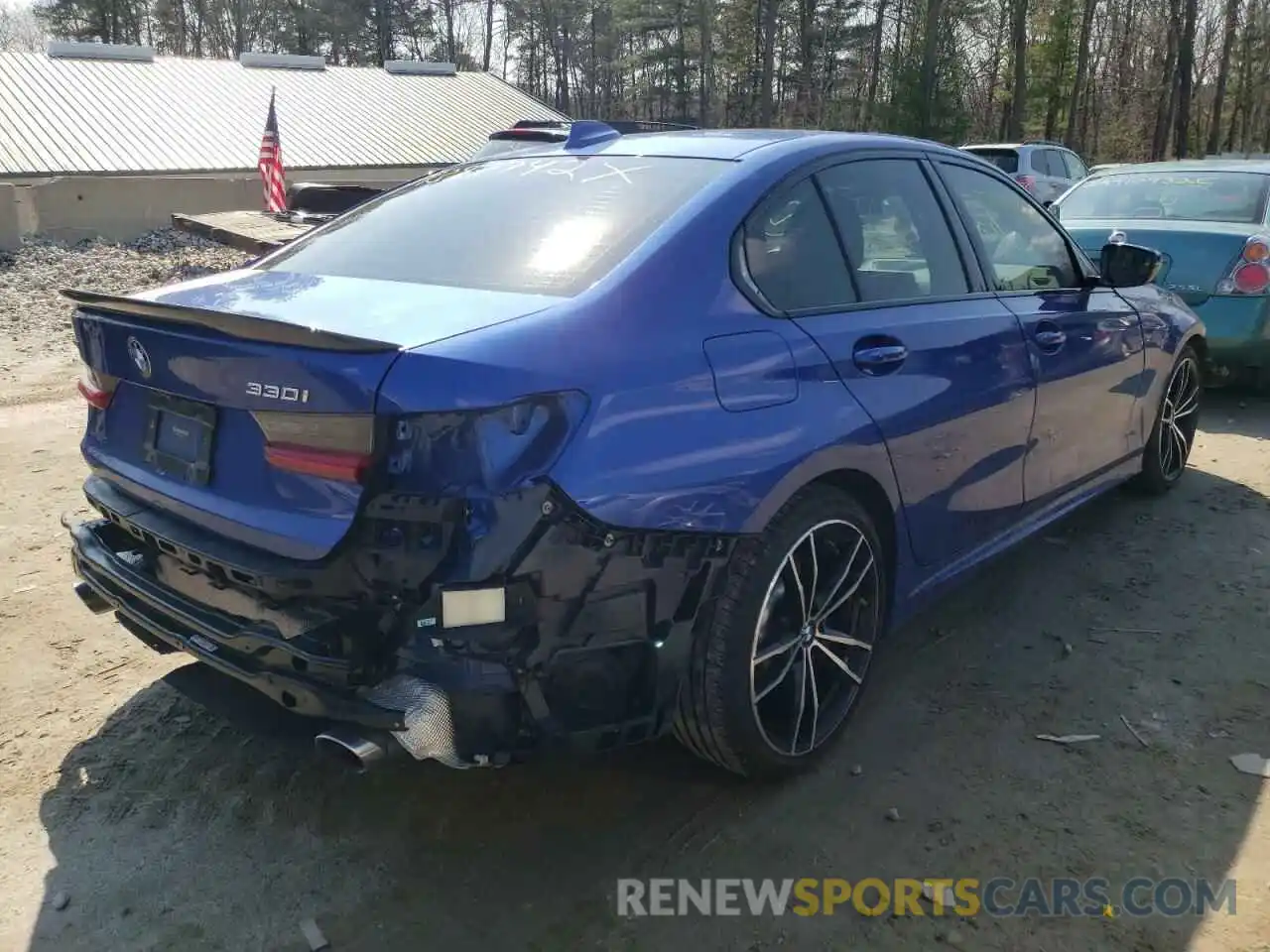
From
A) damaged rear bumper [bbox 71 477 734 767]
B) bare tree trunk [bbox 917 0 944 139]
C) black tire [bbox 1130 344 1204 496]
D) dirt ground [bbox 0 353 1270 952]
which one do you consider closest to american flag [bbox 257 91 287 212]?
dirt ground [bbox 0 353 1270 952]

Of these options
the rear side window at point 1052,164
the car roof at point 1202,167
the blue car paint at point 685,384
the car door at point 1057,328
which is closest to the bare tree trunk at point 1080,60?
the rear side window at point 1052,164

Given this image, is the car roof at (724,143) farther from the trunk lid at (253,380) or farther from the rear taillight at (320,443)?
the rear taillight at (320,443)

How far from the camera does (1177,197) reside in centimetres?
755

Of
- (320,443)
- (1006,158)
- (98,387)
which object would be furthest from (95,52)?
(320,443)

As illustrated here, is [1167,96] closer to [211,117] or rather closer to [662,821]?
[211,117]

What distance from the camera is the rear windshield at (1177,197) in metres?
7.26

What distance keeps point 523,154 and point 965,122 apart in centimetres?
2882

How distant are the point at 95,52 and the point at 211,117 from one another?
380cm

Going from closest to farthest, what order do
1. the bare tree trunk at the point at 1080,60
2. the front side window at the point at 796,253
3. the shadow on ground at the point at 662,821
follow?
the shadow on ground at the point at 662,821 < the front side window at the point at 796,253 < the bare tree trunk at the point at 1080,60

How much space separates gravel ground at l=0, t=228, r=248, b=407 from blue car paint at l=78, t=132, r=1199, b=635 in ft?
14.6

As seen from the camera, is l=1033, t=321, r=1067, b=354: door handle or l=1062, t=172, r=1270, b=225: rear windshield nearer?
l=1033, t=321, r=1067, b=354: door handle

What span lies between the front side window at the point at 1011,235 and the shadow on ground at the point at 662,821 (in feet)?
4.69

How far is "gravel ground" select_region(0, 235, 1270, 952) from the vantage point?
2.36 m

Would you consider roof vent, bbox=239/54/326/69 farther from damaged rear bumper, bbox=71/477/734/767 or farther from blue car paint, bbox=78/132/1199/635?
damaged rear bumper, bbox=71/477/734/767
